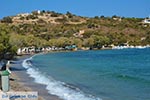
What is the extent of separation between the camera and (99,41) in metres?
196

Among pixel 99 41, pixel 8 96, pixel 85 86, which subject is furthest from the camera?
pixel 99 41

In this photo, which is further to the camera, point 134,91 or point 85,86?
point 85,86

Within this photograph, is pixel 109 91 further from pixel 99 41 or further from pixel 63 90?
pixel 99 41

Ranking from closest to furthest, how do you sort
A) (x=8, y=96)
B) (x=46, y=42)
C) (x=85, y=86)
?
(x=8, y=96) < (x=85, y=86) < (x=46, y=42)

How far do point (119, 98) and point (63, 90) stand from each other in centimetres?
506

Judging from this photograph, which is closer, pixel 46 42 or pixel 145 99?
pixel 145 99

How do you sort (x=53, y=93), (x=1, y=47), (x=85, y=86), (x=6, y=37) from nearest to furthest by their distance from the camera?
(x=53, y=93) < (x=85, y=86) < (x=1, y=47) < (x=6, y=37)

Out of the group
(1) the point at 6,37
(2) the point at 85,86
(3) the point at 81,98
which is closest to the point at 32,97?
(3) the point at 81,98

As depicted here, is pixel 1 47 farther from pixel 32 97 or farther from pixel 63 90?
pixel 32 97

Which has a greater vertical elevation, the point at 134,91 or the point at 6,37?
the point at 6,37

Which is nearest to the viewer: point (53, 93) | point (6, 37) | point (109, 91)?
point (53, 93)

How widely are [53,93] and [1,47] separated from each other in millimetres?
17608

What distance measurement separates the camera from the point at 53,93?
29859mm

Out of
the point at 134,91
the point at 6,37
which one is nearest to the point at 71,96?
the point at 134,91
